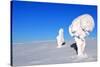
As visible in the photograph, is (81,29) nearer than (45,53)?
No

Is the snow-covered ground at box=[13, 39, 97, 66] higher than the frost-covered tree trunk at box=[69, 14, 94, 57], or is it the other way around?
the frost-covered tree trunk at box=[69, 14, 94, 57]

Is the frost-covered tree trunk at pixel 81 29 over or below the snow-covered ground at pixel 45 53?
over

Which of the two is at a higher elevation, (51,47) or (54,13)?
(54,13)

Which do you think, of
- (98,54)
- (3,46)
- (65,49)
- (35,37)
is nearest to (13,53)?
(3,46)

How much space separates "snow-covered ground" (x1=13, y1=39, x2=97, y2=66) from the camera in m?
1.99

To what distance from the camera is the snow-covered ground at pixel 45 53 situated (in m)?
1.99

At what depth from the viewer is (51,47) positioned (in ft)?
6.93

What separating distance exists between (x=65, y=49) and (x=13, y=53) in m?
0.54

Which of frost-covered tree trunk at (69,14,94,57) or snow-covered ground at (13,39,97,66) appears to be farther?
frost-covered tree trunk at (69,14,94,57)

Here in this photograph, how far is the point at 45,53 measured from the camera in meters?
2.09

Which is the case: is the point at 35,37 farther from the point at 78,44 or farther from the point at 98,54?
the point at 98,54

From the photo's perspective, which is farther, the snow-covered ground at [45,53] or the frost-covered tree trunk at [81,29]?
the frost-covered tree trunk at [81,29]

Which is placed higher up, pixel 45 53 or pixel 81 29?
pixel 81 29

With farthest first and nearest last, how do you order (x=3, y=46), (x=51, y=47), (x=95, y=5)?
(x=95, y=5) → (x=51, y=47) → (x=3, y=46)
